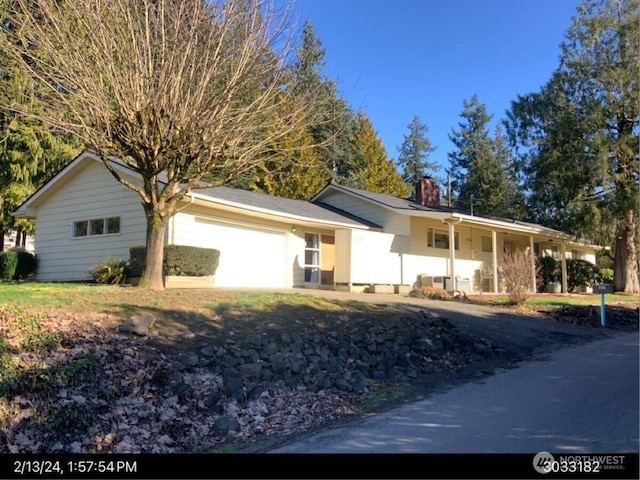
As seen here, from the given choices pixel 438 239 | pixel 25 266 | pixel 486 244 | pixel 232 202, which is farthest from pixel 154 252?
pixel 486 244

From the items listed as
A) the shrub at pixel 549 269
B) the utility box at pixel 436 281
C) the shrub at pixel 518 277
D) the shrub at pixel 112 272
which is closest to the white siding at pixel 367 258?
the utility box at pixel 436 281

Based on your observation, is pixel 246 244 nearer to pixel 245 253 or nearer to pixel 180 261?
pixel 245 253

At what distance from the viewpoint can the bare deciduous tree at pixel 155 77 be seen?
10672 millimetres

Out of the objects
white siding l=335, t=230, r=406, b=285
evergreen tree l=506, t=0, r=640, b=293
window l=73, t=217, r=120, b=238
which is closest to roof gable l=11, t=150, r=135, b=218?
window l=73, t=217, r=120, b=238

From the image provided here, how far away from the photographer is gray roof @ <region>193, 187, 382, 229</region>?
1777cm

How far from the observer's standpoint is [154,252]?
12.1 m

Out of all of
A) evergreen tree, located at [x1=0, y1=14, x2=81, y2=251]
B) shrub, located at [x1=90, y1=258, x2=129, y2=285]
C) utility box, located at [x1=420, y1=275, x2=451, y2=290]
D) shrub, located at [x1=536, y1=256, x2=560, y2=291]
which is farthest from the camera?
shrub, located at [x1=536, y1=256, x2=560, y2=291]

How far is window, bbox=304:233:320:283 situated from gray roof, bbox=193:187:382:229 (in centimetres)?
97

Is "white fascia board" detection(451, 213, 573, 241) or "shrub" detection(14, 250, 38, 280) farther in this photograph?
"white fascia board" detection(451, 213, 573, 241)

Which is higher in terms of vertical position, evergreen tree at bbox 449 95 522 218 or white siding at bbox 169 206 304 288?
evergreen tree at bbox 449 95 522 218

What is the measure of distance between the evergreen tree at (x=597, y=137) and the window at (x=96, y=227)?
19.5 meters

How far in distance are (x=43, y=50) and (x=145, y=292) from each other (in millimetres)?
5300

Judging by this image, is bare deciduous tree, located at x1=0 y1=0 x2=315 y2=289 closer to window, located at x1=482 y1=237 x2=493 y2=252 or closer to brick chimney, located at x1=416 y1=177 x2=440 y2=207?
brick chimney, located at x1=416 y1=177 x2=440 y2=207

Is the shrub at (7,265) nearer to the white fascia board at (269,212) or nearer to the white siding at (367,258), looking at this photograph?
the white fascia board at (269,212)
